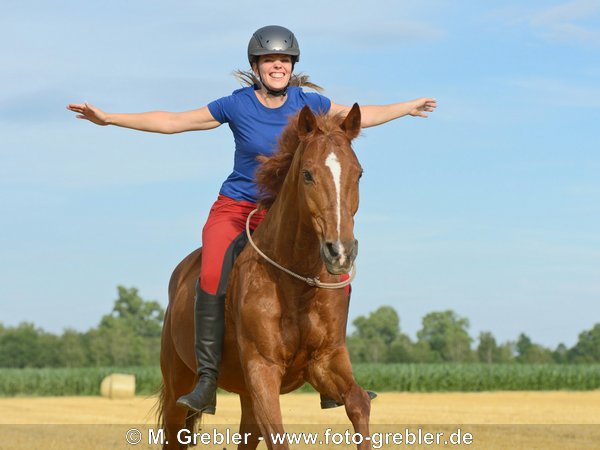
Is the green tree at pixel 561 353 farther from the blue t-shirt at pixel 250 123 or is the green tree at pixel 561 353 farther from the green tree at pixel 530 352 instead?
the blue t-shirt at pixel 250 123

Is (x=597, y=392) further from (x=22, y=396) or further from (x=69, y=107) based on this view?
(x=69, y=107)

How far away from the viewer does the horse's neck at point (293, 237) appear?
21.2 ft

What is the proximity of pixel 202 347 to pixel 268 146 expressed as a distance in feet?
5.17

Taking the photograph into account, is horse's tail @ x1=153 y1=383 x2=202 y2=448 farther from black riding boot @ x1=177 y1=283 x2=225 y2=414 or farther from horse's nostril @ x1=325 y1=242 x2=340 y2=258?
horse's nostril @ x1=325 y1=242 x2=340 y2=258

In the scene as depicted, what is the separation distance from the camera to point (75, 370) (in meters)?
42.3

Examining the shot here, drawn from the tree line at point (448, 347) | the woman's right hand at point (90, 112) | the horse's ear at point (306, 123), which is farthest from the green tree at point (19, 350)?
the horse's ear at point (306, 123)

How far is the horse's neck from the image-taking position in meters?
6.47

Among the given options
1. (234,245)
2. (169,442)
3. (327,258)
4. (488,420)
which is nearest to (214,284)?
Result: (234,245)

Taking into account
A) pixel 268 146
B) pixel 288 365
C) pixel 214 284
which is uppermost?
pixel 268 146

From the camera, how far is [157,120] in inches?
301

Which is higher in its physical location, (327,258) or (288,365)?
(327,258)

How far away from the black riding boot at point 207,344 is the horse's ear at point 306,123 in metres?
1.48

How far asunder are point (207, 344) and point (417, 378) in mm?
36192

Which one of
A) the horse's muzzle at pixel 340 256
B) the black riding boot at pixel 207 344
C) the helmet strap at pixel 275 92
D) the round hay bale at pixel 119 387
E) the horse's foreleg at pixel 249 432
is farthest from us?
the round hay bale at pixel 119 387
